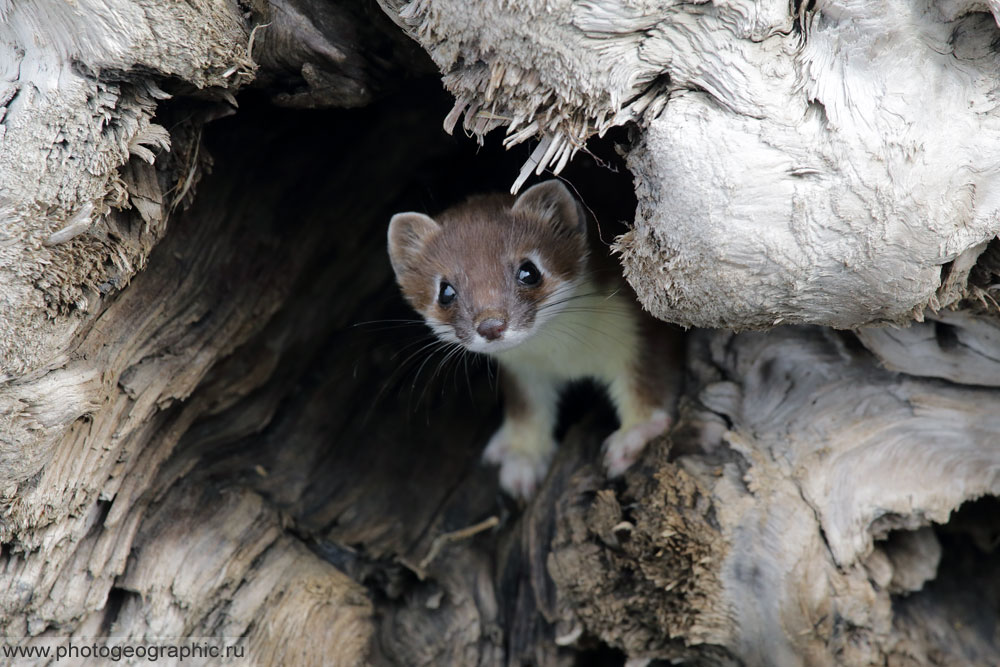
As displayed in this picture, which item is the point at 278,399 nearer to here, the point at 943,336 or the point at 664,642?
the point at 664,642

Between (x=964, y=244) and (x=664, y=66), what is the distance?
87cm

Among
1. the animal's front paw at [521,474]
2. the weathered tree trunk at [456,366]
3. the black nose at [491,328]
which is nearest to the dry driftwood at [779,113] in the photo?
the weathered tree trunk at [456,366]

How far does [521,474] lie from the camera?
12.1ft

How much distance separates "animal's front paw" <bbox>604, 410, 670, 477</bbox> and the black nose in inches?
26.6

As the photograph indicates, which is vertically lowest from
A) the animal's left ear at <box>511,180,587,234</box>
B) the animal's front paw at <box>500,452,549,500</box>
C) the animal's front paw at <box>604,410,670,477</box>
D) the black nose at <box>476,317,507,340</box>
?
the animal's front paw at <box>500,452,549,500</box>

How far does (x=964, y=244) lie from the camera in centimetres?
199

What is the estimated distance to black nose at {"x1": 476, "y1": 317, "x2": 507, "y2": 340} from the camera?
2959 mm

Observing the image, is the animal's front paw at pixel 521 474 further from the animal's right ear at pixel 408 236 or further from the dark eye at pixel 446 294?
the animal's right ear at pixel 408 236

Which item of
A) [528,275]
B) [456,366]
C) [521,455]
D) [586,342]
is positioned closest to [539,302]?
[528,275]

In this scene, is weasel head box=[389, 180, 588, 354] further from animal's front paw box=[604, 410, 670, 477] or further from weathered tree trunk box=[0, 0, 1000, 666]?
animal's front paw box=[604, 410, 670, 477]

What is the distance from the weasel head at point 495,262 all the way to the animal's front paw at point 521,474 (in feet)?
2.36

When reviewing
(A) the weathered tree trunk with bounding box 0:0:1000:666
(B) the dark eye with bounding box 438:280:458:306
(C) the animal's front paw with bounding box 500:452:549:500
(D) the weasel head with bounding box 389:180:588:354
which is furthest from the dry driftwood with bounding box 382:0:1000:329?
(C) the animal's front paw with bounding box 500:452:549:500

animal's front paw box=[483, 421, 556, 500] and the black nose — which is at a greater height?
the black nose

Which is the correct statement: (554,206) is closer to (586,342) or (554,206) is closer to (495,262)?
→ (495,262)
